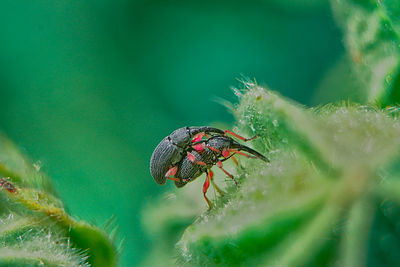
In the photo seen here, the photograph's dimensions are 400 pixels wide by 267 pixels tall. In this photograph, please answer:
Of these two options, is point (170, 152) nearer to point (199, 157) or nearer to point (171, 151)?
point (171, 151)

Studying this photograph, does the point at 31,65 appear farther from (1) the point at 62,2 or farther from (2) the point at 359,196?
(2) the point at 359,196

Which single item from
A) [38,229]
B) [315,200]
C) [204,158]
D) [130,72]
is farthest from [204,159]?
[315,200]

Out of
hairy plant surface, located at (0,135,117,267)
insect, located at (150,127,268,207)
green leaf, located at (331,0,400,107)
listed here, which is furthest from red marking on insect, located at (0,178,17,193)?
green leaf, located at (331,0,400,107)

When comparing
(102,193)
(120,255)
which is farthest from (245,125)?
(102,193)

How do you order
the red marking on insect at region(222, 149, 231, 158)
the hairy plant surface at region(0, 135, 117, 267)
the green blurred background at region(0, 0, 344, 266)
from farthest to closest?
the green blurred background at region(0, 0, 344, 266) < the red marking on insect at region(222, 149, 231, 158) < the hairy plant surface at region(0, 135, 117, 267)

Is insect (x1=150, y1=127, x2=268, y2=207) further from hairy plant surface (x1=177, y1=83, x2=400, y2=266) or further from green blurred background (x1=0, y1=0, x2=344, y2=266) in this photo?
hairy plant surface (x1=177, y1=83, x2=400, y2=266)

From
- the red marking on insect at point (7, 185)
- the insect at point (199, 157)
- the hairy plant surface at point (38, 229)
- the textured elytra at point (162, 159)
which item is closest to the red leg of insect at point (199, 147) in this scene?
the insect at point (199, 157)
